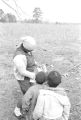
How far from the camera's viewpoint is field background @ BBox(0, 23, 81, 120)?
14.4 ft

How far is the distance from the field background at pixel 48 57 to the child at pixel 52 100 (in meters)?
1.27

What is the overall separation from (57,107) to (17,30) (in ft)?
31.8

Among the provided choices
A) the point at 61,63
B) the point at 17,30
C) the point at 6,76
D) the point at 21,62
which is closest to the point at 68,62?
the point at 61,63

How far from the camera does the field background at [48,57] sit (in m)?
4.39

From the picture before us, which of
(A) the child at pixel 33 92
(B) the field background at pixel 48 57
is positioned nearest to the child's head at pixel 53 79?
(A) the child at pixel 33 92

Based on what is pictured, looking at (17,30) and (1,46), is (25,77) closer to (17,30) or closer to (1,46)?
(1,46)

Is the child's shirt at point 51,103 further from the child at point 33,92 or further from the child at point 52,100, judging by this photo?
the child at point 33,92

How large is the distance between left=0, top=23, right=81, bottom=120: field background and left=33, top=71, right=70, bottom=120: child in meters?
1.27

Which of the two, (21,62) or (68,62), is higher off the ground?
(21,62)

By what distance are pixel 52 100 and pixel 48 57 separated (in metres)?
5.25

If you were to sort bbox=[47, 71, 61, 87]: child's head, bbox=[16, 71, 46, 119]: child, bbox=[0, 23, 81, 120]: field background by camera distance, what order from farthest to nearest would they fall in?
bbox=[0, 23, 81, 120]: field background < bbox=[16, 71, 46, 119]: child < bbox=[47, 71, 61, 87]: child's head

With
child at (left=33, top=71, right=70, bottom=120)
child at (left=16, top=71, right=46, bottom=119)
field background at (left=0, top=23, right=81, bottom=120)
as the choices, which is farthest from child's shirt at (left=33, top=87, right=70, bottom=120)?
field background at (left=0, top=23, right=81, bottom=120)

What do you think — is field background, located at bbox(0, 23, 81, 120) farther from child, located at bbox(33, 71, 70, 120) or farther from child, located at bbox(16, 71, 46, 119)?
child, located at bbox(33, 71, 70, 120)

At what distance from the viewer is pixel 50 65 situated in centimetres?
673
